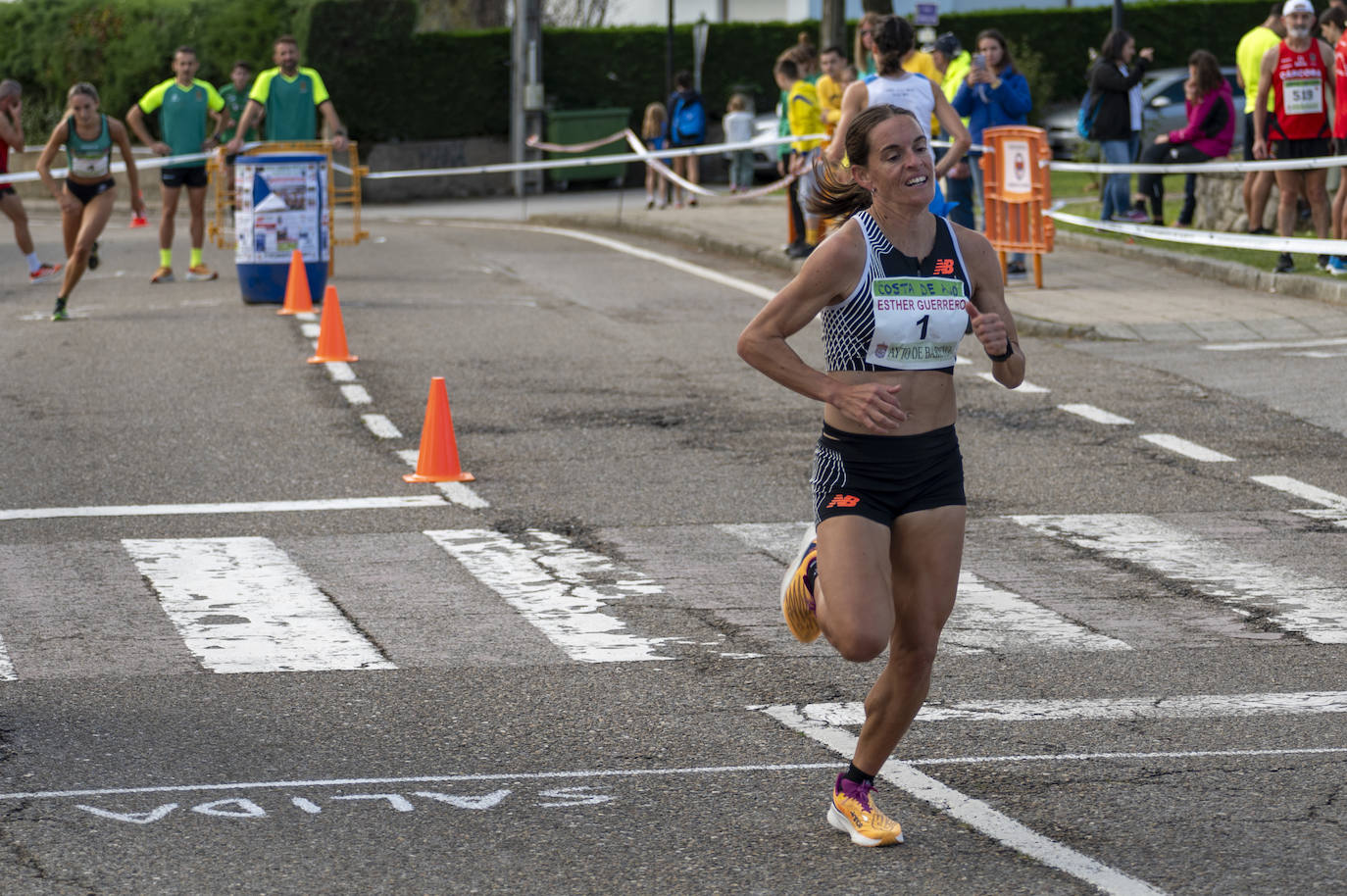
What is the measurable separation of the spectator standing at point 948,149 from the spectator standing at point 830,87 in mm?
929

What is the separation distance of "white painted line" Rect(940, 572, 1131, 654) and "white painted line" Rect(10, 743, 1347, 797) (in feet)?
4.17

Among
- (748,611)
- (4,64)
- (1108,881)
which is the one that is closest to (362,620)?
(748,611)

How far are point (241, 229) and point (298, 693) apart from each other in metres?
11.0

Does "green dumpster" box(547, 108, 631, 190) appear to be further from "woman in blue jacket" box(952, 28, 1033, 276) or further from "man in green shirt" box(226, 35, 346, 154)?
"woman in blue jacket" box(952, 28, 1033, 276)

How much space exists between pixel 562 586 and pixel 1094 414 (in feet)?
15.7

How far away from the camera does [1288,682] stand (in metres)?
6.46

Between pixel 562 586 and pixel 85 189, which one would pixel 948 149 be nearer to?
pixel 85 189

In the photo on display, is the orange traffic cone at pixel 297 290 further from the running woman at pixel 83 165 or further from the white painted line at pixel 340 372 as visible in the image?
the white painted line at pixel 340 372

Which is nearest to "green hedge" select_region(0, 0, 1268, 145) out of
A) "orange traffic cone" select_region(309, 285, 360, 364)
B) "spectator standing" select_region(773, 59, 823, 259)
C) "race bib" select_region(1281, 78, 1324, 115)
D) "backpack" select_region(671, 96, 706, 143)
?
"backpack" select_region(671, 96, 706, 143)

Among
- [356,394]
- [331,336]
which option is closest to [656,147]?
[331,336]

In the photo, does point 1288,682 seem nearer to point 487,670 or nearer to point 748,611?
point 748,611

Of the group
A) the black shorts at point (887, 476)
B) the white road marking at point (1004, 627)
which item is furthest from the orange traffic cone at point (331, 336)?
the black shorts at point (887, 476)

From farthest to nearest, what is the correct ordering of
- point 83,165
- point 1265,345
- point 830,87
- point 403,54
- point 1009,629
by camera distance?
point 403,54
point 830,87
point 83,165
point 1265,345
point 1009,629

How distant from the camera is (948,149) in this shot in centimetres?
1705
